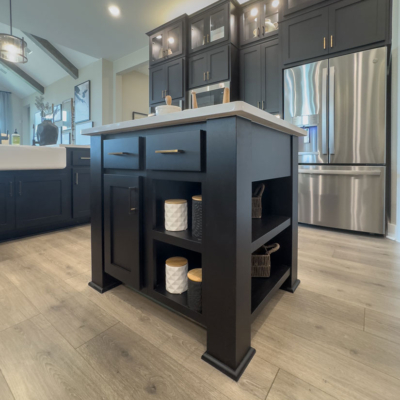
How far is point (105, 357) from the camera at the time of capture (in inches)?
32.5

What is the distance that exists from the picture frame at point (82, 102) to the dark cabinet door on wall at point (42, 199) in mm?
3348

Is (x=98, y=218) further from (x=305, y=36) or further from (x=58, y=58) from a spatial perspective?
(x=58, y=58)

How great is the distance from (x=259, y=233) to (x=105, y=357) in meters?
0.69

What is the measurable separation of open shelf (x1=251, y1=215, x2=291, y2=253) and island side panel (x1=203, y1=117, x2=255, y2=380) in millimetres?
102

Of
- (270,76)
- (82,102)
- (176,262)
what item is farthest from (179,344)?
(82,102)

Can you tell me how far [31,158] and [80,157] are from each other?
48 centimetres

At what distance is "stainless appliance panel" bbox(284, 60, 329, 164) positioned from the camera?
96.3 inches

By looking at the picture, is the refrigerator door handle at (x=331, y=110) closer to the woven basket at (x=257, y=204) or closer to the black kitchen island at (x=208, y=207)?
the black kitchen island at (x=208, y=207)

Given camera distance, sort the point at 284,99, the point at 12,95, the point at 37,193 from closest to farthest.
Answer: the point at 37,193 → the point at 284,99 → the point at 12,95

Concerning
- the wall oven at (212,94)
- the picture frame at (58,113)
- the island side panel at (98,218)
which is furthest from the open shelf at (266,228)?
the picture frame at (58,113)

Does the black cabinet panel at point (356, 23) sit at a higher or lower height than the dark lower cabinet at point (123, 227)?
higher

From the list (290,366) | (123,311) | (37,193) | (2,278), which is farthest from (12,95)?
(290,366)

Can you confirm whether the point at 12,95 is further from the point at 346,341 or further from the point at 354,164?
the point at 346,341

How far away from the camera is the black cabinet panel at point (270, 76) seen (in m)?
2.95
